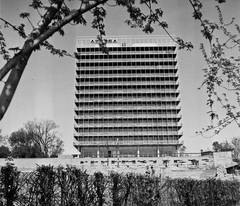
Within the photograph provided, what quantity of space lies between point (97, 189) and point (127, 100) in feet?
230

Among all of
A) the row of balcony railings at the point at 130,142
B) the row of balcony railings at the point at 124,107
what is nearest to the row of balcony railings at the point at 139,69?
the row of balcony railings at the point at 124,107

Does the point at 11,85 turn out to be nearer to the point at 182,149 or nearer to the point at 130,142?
the point at 130,142

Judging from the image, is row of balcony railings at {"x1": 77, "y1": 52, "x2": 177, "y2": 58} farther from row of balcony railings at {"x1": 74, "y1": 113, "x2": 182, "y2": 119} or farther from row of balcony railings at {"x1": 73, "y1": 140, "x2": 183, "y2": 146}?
row of balcony railings at {"x1": 73, "y1": 140, "x2": 183, "y2": 146}

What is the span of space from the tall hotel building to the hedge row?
63.6m

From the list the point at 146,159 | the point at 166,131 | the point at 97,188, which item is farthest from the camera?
the point at 166,131

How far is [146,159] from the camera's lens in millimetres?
63406

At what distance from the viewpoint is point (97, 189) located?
768 centimetres

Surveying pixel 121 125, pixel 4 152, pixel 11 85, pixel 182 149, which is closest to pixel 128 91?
pixel 121 125

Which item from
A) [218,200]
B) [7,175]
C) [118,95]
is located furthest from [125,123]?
[7,175]

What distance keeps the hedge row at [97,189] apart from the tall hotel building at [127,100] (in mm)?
63578

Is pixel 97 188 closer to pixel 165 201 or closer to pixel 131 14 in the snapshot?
pixel 165 201

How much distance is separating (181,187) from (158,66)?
70822 mm

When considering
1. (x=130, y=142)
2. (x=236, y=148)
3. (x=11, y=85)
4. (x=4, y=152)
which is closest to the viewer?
(x=11, y=85)

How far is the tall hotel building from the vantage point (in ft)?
246
